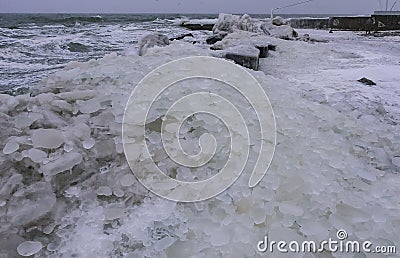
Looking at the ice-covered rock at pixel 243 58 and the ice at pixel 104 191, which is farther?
the ice-covered rock at pixel 243 58

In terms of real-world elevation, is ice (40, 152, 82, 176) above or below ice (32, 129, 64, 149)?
below

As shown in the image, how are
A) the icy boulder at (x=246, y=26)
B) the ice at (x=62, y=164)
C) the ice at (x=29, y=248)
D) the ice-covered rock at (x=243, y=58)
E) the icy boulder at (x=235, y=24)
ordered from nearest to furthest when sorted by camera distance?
the ice at (x=29, y=248)
the ice at (x=62, y=164)
the ice-covered rock at (x=243, y=58)
the icy boulder at (x=246, y=26)
the icy boulder at (x=235, y=24)

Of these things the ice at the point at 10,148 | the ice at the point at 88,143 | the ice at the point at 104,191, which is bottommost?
the ice at the point at 104,191

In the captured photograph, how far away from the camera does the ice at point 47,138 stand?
3.67ft

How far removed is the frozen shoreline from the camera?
917mm

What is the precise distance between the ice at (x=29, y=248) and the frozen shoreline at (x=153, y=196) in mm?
20

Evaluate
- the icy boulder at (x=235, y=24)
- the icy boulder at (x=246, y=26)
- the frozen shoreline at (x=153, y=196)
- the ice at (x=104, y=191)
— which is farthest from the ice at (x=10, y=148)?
the icy boulder at (x=235, y=24)

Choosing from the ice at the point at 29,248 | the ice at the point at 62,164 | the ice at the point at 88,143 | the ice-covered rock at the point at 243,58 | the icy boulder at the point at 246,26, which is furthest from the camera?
the icy boulder at the point at 246,26

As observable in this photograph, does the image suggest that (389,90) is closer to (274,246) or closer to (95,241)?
(274,246)

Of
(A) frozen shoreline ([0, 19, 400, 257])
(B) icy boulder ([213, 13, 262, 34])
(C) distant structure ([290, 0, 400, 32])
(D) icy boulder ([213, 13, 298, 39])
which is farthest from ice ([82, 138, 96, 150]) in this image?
(C) distant structure ([290, 0, 400, 32])

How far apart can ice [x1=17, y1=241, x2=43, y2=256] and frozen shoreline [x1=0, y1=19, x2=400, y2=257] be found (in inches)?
0.8

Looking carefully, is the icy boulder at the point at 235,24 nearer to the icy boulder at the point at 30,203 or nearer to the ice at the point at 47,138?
the ice at the point at 47,138

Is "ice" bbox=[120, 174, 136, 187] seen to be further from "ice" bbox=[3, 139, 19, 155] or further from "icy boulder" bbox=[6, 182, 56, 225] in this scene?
"ice" bbox=[3, 139, 19, 155]

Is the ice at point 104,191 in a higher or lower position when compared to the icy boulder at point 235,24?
lower
